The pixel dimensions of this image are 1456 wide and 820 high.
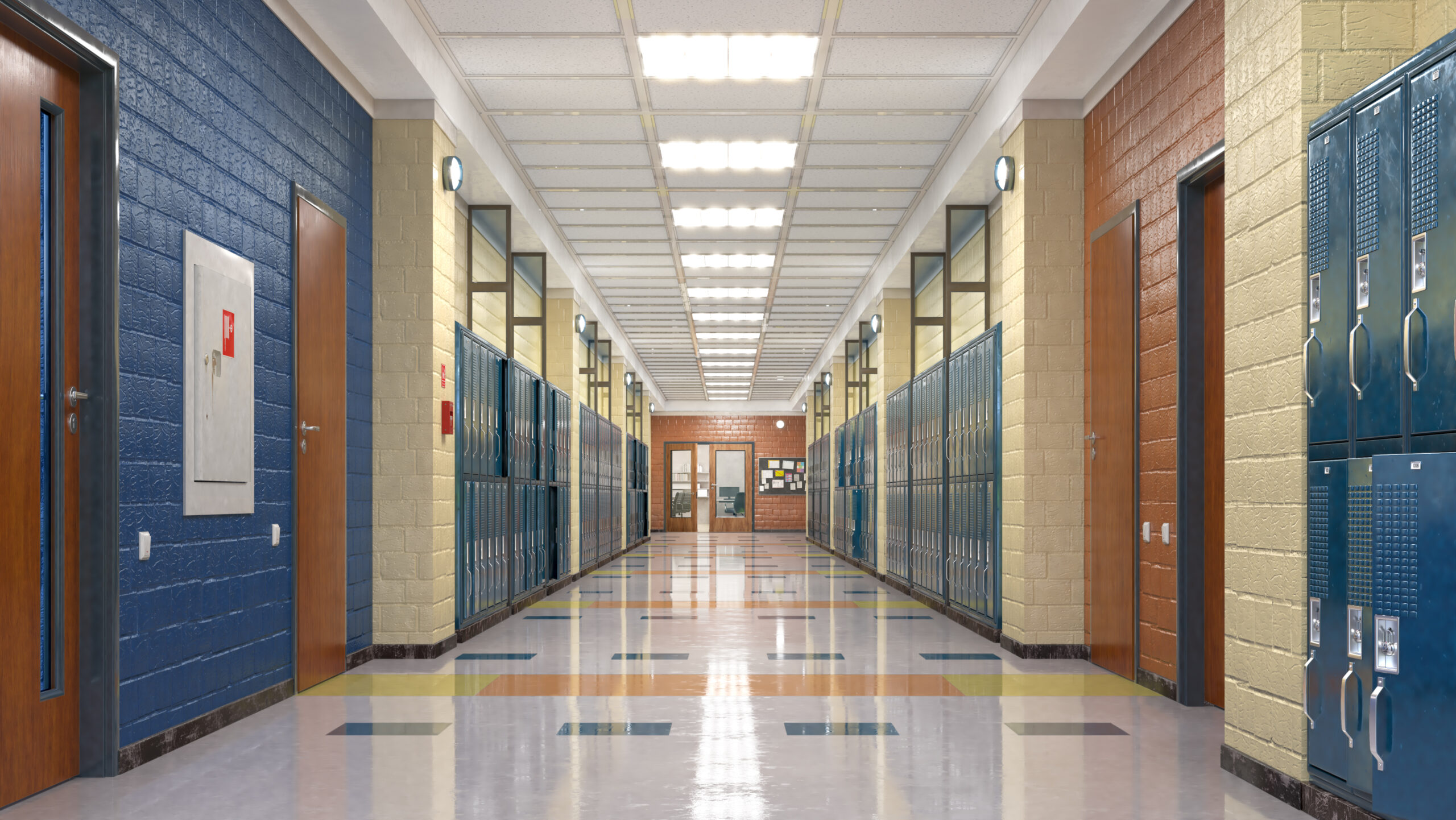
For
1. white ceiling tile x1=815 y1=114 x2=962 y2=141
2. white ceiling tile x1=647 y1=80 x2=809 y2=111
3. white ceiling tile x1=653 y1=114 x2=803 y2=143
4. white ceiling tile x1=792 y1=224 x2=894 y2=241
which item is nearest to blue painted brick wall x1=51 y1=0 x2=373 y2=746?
white ceiling tile x1=647 y1=80 x2=809 y2=111

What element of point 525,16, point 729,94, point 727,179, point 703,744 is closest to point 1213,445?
point 703,744

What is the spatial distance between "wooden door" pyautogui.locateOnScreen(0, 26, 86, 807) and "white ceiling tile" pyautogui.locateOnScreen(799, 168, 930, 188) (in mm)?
5657

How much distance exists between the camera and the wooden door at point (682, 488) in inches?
1143

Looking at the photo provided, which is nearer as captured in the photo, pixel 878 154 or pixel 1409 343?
pixel 1409 343

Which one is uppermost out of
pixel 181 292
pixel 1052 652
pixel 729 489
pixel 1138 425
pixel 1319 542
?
pixel 181 292

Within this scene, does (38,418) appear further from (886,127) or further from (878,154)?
(878,154)

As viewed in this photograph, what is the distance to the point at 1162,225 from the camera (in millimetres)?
5180

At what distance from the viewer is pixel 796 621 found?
26.7 ft

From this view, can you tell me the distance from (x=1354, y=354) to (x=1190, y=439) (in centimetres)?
199

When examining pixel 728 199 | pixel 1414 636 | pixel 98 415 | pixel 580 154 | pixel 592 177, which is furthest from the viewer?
pixel 728 199

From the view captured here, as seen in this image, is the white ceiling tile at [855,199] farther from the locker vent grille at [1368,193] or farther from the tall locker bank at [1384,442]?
the locker vent grille at [1368,193]

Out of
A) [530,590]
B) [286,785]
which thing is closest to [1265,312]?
[286,785]

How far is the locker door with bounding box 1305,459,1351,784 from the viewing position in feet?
9.65

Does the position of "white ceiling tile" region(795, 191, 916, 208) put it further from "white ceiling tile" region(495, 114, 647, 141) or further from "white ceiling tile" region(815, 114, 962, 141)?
"white ceiling tile" region(495, 114, 647, 141)
